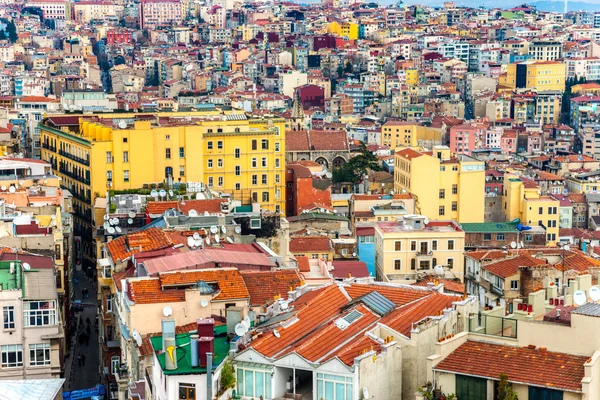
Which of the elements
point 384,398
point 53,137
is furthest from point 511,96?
point 384,398

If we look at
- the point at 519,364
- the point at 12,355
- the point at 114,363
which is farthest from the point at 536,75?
the point at 519,364

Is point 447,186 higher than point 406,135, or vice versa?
point 447,186

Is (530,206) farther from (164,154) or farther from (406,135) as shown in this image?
(406,135)

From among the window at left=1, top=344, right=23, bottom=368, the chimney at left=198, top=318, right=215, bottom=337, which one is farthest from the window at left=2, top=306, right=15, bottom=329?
the chimney at left=198, top=318, right=215, bottom=337

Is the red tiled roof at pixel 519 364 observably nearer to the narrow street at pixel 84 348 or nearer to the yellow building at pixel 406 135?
the narrow street at pixel 84 348

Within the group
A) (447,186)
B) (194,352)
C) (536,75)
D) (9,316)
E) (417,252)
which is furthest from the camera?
(536,75)

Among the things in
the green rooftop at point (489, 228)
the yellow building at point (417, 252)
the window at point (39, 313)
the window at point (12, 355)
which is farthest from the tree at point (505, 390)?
the green rooftop at point (489, 228)
